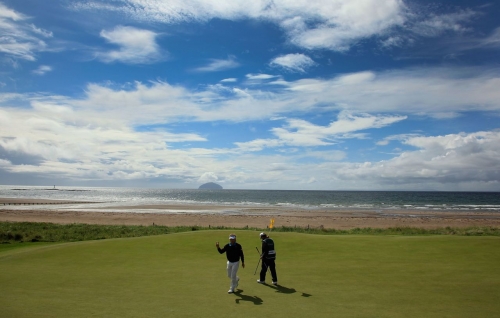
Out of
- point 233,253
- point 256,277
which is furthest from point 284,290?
point 256,277

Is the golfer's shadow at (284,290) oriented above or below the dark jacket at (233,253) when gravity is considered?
below

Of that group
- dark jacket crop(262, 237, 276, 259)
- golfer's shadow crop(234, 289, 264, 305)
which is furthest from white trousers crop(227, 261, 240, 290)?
dark jacket crop(262, 237, 276, 259)

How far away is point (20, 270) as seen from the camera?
545 inches

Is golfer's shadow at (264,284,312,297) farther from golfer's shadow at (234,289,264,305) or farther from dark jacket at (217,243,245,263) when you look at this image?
dark jacket at (217,243,245,263)

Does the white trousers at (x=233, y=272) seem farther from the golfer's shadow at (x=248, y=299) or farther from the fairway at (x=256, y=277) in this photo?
the fairway at (x=256, y=277)

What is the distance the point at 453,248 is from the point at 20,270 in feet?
63.0

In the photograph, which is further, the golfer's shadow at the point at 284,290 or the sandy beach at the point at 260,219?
the sandy beach at the point at 260,219

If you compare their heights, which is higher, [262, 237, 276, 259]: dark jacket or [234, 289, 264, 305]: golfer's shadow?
[262, 237, 276, 259]: dark jacket

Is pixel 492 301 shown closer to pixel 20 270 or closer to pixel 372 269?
pixel 372 269

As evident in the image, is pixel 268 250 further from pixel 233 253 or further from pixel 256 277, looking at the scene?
pixel 256 277

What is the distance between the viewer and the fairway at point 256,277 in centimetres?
945

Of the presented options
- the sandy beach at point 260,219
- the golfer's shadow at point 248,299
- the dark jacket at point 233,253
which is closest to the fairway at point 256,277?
the golfer's shadow at point 248,299

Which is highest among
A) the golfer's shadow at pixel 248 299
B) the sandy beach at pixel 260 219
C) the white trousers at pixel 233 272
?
the white trousers at pixel 233 272

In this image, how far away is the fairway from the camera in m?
9.45
